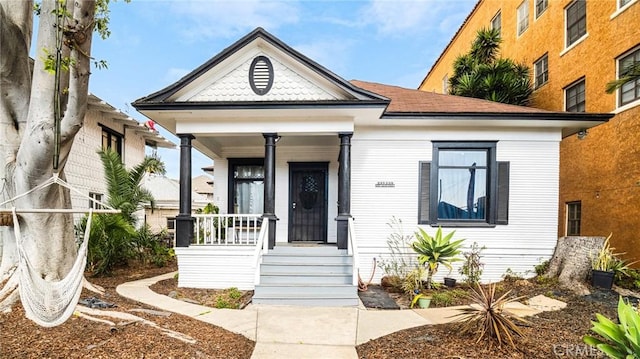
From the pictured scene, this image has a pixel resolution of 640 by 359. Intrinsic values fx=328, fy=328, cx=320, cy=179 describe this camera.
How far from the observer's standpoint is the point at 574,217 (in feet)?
35.1

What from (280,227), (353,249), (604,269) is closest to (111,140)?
(280,227)

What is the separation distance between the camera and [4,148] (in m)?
4.50

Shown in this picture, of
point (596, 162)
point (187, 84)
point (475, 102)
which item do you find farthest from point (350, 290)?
point (596, 162)

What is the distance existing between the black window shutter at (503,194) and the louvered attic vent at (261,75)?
553 cm

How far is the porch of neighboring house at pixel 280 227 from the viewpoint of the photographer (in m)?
6.07

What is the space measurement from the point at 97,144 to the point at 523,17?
682 inches

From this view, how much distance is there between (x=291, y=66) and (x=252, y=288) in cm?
472

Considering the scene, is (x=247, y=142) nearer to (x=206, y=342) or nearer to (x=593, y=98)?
(x=206, y=342)

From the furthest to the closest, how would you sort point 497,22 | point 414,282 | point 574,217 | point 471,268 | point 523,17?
point 497,22 < point 523,17 < point 574,217 < point 471,268 < point 414,282

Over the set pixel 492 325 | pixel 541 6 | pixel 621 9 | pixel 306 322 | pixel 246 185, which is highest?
pixel 541 6

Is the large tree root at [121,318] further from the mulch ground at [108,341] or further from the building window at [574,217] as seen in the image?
the building window at [574,217]

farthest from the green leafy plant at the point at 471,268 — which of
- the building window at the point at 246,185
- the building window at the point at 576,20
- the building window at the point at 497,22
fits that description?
the building window at the point at 497,22

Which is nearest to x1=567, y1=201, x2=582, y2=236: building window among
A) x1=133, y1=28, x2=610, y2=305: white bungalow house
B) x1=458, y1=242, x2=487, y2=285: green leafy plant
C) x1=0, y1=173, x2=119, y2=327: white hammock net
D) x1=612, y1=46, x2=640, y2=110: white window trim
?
x1=612, y1=46, x2=640, y2=110: white window trim

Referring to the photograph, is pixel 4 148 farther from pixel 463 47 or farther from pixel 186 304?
pixel 463 47
